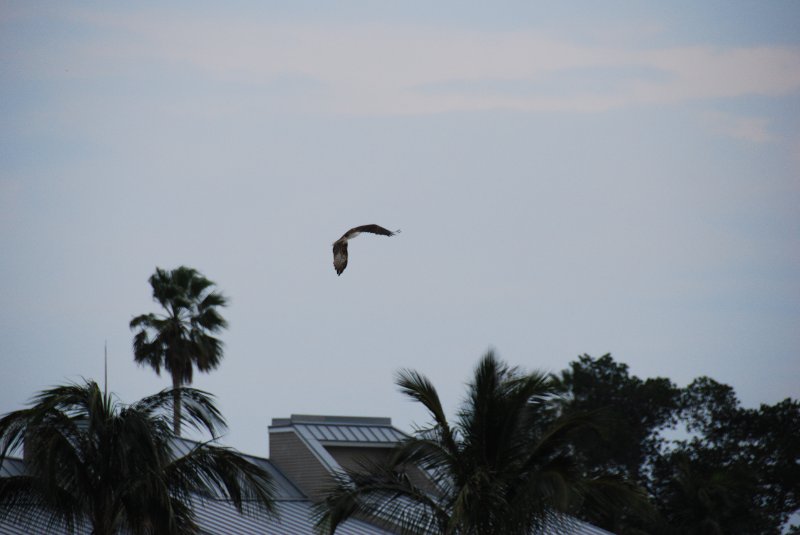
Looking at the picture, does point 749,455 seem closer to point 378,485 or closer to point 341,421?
point 341,421

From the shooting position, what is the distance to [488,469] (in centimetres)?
2322

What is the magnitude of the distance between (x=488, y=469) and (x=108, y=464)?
21.7 ft

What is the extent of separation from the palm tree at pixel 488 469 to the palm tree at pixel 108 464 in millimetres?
2310

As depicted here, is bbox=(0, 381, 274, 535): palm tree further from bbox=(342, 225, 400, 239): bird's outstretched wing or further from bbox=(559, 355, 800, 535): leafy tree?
bbox=(559, 355, 800, 535): leafy tree

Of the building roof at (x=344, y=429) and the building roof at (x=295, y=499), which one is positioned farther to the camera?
the building roof at (x=344, y=429)

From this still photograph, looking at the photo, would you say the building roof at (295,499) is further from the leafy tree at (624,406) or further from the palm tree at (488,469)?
the leafy tree at (624,406)

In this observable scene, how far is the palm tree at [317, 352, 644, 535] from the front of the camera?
73.7 ft

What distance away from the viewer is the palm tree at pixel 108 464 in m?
20.9

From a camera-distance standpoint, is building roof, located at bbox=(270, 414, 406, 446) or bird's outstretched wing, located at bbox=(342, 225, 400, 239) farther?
building roof, located at bbox=(270, 414, 406, 446)

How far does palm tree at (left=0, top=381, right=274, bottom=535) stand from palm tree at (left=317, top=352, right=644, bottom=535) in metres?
2.31

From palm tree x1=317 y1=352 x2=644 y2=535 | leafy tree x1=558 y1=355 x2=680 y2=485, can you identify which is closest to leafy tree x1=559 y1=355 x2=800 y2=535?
leafy tree x1=558 y1=355 x2=680 y2=485

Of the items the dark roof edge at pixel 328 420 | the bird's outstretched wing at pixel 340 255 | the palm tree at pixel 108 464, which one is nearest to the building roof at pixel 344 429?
the dark roof edge at pixel 328 420

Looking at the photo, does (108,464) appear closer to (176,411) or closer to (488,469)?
(176,411)

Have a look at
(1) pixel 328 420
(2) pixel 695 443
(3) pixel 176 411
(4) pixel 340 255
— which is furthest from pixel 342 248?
(2) pixel 695 443
